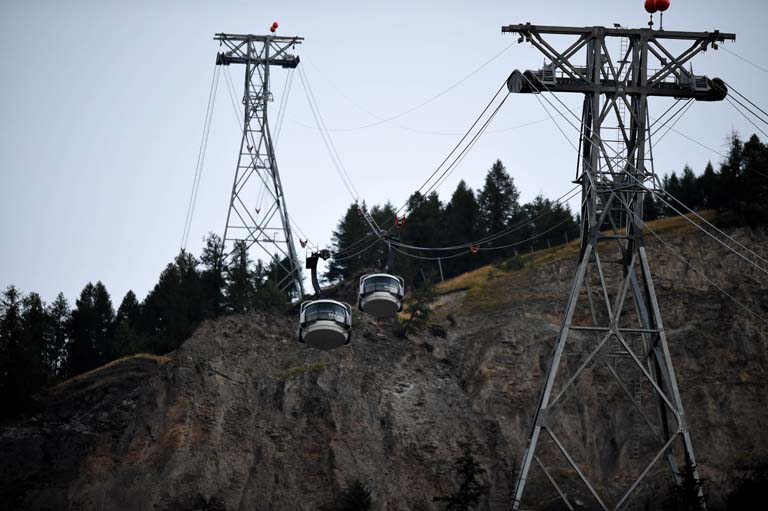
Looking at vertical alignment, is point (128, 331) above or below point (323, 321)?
above

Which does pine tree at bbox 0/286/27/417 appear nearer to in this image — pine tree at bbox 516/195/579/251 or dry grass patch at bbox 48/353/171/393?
dry grass patch at bbox 48/353/171/393

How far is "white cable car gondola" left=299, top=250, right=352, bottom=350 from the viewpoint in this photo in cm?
5281

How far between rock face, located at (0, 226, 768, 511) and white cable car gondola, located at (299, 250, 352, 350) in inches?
353

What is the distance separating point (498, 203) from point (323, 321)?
46.6 m

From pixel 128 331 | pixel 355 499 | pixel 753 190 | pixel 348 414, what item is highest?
pixel 753 190

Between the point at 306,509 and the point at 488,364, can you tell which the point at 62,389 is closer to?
the point at 306,509

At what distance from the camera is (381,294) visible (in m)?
53.3

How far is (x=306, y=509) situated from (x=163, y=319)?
2757 cm

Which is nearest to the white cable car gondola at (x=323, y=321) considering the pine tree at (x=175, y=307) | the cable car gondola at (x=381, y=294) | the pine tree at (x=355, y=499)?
the cable car gondola at (x=381, y=294)

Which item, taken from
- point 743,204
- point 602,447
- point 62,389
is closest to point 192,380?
point 62,389

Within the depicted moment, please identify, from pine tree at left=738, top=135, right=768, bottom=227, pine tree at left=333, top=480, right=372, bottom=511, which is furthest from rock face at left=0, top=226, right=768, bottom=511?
pine tree at left=738, top=135, right=768, bottom=227

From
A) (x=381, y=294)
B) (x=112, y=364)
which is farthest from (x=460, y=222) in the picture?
(x=381, y=294)

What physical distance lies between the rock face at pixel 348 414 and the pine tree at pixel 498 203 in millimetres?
23771

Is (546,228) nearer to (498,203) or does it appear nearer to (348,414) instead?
(498,203)
